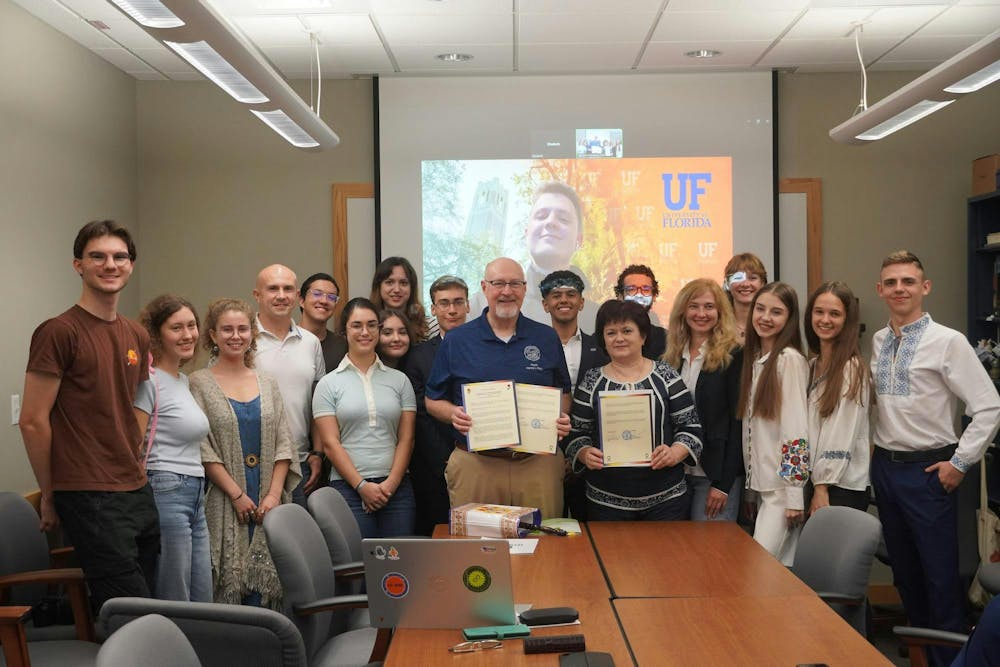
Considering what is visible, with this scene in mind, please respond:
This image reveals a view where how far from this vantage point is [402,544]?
243cm

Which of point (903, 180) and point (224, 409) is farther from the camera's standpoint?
point (903, 180)

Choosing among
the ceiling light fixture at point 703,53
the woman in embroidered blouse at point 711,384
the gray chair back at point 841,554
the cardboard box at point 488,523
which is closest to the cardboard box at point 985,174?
the ceiling light fixture at point 703,53

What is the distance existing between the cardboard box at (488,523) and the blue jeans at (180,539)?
3.57 ft

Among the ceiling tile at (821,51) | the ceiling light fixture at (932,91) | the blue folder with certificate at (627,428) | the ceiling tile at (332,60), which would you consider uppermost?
the ceiling tile at (821,51)

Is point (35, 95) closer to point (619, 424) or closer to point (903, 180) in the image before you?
point (619, 424)

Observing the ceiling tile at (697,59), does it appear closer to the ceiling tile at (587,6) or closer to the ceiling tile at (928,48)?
the ceiling tile at (587,6)

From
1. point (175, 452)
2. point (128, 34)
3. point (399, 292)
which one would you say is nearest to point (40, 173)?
point (128, 34)

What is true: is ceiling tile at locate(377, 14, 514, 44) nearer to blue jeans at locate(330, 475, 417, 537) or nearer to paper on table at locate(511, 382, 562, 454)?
paper on table at locate(511, 382, 562, 454)

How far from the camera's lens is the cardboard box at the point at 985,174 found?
5793 mm

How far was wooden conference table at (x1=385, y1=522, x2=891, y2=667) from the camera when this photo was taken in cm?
225

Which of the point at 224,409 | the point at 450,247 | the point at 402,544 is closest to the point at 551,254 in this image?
the point at 450,247

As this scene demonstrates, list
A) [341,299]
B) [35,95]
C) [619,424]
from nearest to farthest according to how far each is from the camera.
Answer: [619,424]
[35,95]
[341,299]

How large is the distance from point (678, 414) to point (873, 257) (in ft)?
10.2

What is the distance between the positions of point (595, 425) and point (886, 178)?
11.7 feet
